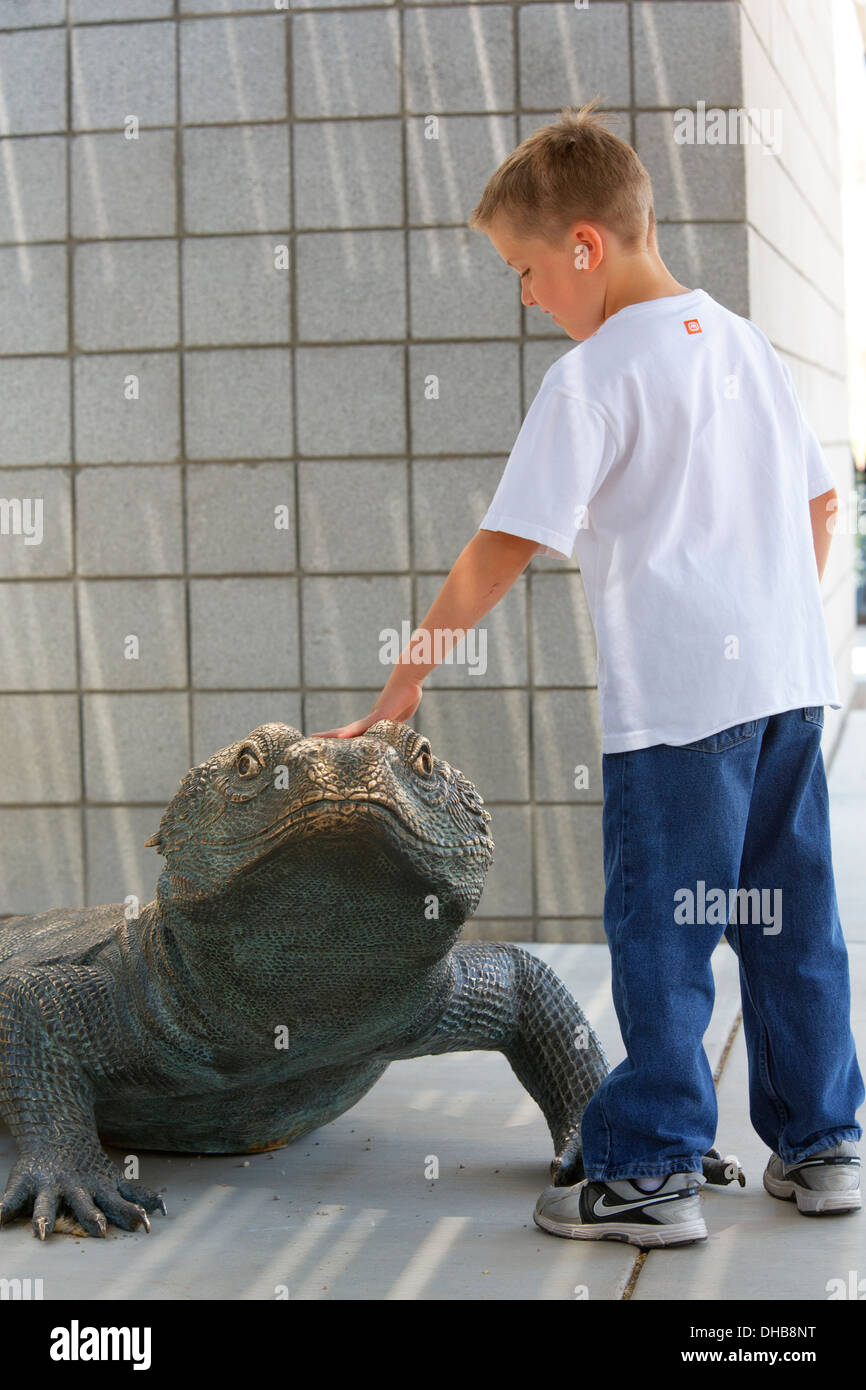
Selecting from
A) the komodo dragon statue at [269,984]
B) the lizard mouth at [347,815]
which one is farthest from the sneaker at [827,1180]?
the lizard mouth at [347,815]

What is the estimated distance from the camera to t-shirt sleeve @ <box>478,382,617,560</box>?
2.24 meters

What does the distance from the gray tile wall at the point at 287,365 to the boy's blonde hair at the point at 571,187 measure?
2.00m

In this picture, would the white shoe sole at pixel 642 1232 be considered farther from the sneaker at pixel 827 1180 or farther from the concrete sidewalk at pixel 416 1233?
the sneaker at pixel 827 1180

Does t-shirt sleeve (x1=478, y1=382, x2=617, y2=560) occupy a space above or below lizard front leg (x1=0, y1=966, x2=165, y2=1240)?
above

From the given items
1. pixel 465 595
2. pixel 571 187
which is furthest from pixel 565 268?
pixel 465 595

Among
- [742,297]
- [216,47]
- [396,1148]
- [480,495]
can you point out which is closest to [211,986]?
[396,1148]

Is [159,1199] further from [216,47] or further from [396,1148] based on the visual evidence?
[216,47]

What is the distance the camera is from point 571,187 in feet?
7.62

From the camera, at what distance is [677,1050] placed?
228 centimetres

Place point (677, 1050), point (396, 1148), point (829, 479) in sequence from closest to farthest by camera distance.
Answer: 1. point (677, 1050)
2. point (829, 479)
3. point (396, 1148)

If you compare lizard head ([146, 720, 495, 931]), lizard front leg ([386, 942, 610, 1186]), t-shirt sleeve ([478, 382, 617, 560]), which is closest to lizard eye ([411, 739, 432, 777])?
lizard head ([146, 720, 495, 931])

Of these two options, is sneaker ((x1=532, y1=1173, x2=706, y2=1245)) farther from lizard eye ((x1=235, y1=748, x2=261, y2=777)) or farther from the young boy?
lizard eye ((x1=235, y1=748, x2=261, y2=777))

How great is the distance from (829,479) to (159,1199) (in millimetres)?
1642

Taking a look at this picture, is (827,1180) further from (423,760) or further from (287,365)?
→ (287,365)
